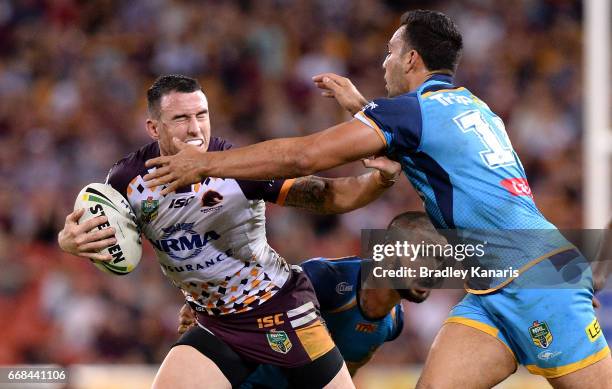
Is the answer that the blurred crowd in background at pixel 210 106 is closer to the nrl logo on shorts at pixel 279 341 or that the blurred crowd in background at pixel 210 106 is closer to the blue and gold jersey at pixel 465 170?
the nrl logo on shorts at pixel 279 341

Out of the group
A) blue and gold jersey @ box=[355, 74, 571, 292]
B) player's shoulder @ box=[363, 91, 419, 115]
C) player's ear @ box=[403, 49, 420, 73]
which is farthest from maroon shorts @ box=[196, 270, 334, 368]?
player's ear @ box=[403, 49, 420, 73]

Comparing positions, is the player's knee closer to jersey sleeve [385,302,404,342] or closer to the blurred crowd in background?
jersey sleeve [385,302,404,342]

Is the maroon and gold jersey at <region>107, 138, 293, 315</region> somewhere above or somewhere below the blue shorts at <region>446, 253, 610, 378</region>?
above

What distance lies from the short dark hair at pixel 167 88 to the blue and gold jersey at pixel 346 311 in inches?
53.1

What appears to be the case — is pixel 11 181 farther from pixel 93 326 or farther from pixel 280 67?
pixel 280 67

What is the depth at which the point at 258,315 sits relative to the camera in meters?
5.03

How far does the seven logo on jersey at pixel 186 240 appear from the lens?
16.2 feet

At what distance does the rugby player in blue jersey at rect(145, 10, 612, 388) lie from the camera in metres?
4.23

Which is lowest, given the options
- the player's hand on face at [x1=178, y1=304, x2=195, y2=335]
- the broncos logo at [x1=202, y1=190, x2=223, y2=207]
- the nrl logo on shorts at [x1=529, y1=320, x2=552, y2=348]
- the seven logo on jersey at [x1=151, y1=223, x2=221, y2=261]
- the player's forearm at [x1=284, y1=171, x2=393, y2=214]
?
the player's hand on face at [x1=178, y1=304, x2=195, y2=335]

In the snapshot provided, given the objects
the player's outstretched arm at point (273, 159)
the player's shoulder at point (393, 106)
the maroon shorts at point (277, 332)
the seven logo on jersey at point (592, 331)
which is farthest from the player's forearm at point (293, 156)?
the seven logo on jersey at point (592, 331)

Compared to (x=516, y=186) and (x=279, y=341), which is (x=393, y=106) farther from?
(x=279, y=341)

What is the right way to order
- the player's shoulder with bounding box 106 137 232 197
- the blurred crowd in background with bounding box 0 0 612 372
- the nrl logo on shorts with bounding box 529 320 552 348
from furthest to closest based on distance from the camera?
1. the blurred crowd in background with bounding box 0 0 612 372
2. the player's shoulder with bounding box 106 137 232 197
3. the nrl logo on shorts with bounding box 529 320 552 348

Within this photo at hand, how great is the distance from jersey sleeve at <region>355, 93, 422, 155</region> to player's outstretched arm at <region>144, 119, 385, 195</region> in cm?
4

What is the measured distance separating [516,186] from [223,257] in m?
1.54
